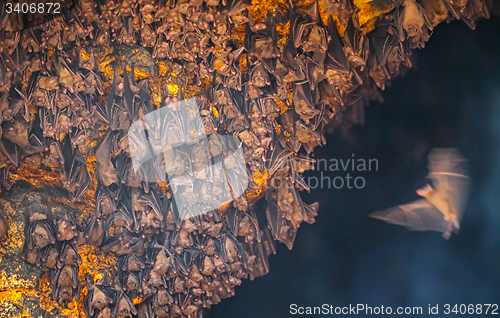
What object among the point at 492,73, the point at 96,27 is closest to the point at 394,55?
the point at 492,73

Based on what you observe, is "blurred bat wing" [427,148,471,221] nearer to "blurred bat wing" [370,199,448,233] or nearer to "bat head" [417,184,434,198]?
"bat head" [417,184,434,198]

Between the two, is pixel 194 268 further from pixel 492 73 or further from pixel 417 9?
pixel 492 73

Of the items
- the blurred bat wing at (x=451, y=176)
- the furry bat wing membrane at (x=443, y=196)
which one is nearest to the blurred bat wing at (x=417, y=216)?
the furry bat wing membrane at (x=443, y=196)

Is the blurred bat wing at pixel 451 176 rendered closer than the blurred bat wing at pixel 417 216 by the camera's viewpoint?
Yes

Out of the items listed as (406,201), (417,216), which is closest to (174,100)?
(406,201)

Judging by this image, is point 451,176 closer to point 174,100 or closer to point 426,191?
point 426,191

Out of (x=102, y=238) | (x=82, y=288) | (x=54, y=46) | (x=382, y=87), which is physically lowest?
(x=82, y=288)

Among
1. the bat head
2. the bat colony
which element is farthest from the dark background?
the bat colony

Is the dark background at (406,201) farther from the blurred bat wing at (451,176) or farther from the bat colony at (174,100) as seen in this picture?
the bat colony at (174,100)
